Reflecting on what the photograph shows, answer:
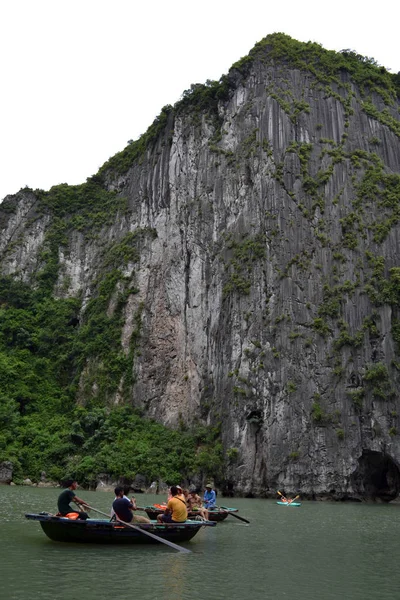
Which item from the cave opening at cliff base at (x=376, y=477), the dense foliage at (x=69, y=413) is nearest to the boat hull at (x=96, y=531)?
the dense foliage at (x=69, y=413)

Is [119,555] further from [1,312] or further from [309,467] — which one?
[1,312]

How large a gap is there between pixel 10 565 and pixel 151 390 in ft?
135

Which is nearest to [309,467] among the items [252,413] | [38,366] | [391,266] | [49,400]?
[252,413]

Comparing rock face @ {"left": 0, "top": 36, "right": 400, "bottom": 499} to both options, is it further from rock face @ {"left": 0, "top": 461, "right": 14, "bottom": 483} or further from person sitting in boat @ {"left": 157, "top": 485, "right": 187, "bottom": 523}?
person sitting in boat @ {"left": 157, "top": 485, "right": 187, "bottom": 523}

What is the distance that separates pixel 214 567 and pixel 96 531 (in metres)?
3.63

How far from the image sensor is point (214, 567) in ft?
41.9

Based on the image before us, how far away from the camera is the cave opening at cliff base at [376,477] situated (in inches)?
1555

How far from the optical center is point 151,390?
172ft

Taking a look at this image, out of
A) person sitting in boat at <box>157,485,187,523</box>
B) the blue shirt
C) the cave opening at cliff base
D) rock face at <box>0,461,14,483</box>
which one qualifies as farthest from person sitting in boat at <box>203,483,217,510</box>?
rock face at <box>0,461,14,483</box>

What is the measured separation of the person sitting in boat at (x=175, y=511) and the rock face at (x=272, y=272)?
2431 centimetres

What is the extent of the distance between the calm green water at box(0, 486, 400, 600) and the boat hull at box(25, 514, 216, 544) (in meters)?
0.30

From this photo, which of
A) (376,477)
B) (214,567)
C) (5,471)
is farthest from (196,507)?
(5,471)

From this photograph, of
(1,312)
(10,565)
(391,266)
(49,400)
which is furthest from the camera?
(1,312)

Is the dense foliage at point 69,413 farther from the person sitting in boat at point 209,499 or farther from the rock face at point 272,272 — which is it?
the person sitting in boat at point 209,499
